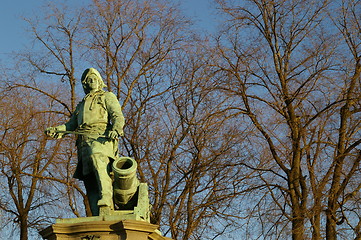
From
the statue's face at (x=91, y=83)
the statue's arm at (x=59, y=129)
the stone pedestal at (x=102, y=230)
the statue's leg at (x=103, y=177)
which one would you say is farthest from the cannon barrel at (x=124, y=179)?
the statue's face at (x=91, y=83)

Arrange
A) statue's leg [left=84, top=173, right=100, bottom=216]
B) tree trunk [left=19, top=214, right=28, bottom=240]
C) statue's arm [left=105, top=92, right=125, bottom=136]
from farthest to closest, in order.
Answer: tree trunk [left=19, top=214, right=28, bottom=240], statue's leg [left=84, top=173, right=100, bottom=216], statue's arm [left=105, top=92, right=125, bottom=136]

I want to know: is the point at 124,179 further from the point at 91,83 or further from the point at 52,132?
the point at 91,83

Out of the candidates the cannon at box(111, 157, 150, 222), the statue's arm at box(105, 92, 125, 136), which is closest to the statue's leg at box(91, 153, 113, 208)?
the cannon at box(111, 157, 150, 222)

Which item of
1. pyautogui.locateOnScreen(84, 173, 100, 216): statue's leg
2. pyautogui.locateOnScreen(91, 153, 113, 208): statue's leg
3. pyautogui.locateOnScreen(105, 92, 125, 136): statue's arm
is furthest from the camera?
pyautogui.locateOnScreen(84, 173, 100, 216): statue's leg

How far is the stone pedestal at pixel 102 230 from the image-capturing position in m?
7.56

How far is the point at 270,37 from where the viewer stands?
592 inches

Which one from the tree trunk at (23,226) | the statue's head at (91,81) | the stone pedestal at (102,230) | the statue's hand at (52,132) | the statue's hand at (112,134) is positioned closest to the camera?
the stone pedestal at (102,230)

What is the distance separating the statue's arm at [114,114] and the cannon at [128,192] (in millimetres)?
394

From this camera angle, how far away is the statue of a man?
8242 millimetres

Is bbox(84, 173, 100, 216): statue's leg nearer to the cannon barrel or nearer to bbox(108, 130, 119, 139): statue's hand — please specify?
the cannon barrel

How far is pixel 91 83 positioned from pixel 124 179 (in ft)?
5.36

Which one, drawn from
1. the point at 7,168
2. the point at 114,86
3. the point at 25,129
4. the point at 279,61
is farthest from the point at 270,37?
the point at 7,168

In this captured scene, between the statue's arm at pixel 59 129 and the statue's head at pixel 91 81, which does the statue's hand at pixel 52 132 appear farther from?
the statue's head at pixel 91 81

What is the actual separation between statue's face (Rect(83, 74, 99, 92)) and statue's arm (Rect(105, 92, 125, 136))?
0.26 metres
